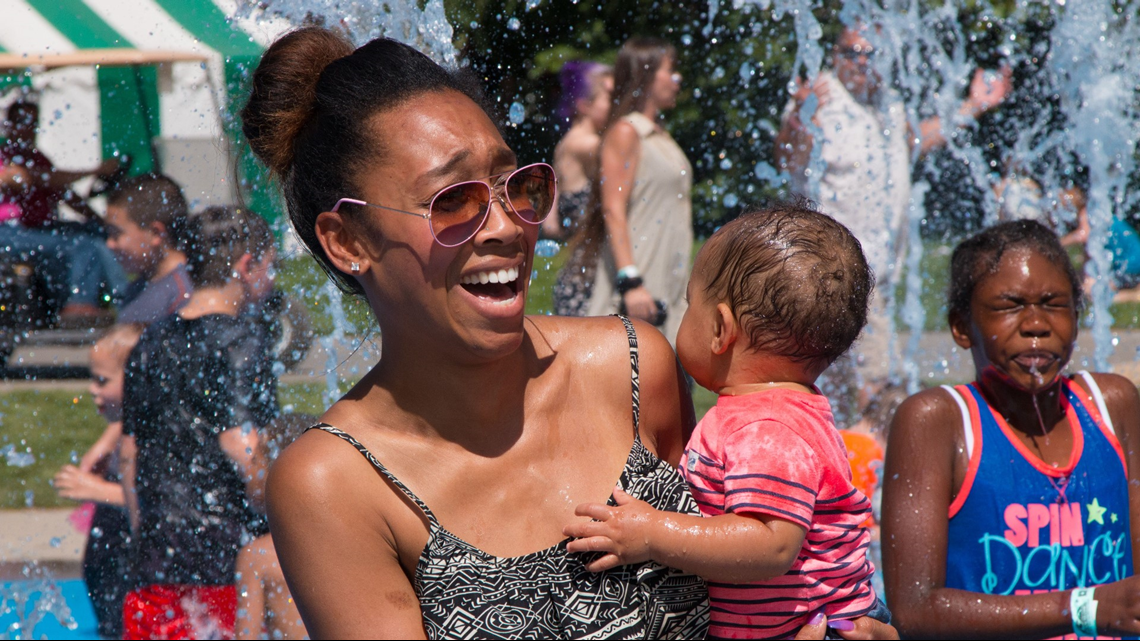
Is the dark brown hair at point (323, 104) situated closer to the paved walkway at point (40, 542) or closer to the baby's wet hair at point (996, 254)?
the baby's wet hair at point (996, 254)

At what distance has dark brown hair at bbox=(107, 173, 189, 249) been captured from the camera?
4598 mm

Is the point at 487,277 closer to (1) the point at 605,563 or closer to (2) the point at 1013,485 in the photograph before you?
(1) the point at 605,563

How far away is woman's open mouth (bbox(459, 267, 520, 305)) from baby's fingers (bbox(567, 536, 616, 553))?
16.8 inches

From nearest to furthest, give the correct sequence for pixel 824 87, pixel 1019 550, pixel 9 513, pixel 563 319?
pixel 563 319 → pixel 1019 550 → pixel 9 513 → pixel 824 87

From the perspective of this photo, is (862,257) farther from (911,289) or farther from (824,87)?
(911,289)

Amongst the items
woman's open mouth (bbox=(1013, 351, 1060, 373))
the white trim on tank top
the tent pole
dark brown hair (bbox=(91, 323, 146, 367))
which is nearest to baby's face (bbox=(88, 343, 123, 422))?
dark brown hair (bbox=(91, 323, 146, 367))

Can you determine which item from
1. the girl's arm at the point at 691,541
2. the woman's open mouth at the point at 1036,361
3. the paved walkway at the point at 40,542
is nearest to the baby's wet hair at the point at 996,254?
the woman's open mouth at the point at 1036,361

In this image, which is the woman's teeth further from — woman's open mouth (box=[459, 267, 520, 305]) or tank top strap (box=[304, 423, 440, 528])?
tank top strap (box=[304, 423, 440, 528])

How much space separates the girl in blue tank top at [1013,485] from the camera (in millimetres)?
2561

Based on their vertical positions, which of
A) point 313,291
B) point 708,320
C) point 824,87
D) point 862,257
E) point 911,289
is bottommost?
point 313,291

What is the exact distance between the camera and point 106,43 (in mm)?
5562

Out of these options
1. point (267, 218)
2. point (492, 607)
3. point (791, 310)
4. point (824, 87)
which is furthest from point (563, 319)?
point (824, 87)

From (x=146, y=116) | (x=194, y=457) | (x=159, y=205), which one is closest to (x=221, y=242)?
(x=159, y=205)

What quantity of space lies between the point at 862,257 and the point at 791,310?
20cm
